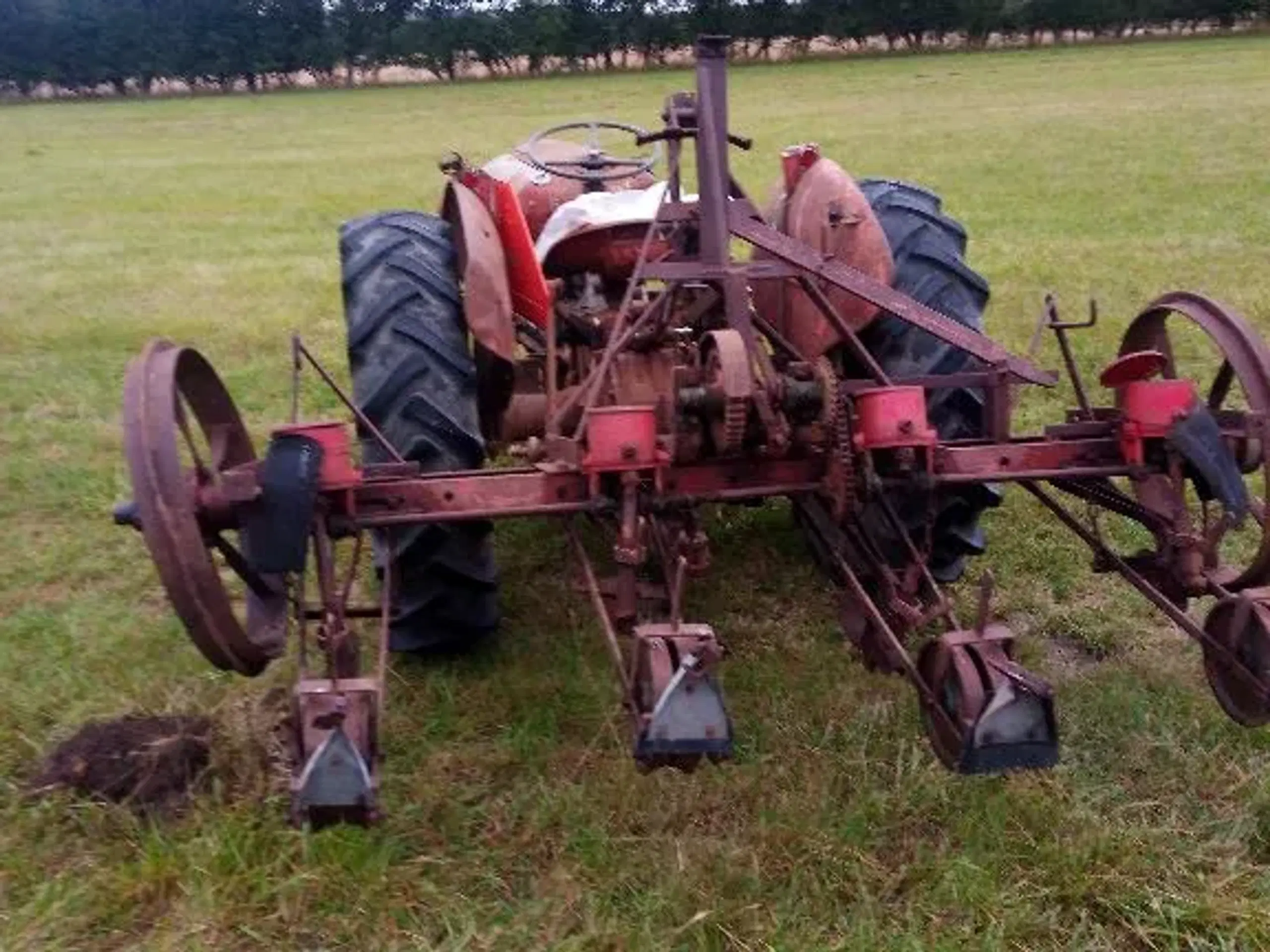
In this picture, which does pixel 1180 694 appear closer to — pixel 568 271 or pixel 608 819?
pixel 608 819

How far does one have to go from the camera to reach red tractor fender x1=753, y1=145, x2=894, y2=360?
3912 millimetres

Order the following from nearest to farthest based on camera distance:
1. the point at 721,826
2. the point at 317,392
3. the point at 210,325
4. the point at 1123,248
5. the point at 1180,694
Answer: the point at 721,826 → the point at 1180,694 → the point at 317,392 → the point at 210,325 → the point at 1123,248

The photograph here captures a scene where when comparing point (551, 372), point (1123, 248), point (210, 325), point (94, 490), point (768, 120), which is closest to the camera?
point (551, 372)

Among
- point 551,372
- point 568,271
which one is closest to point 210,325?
point 568,271

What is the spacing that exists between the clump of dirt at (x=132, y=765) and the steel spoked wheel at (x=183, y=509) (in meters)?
0.42

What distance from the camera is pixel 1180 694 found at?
3.78 meters

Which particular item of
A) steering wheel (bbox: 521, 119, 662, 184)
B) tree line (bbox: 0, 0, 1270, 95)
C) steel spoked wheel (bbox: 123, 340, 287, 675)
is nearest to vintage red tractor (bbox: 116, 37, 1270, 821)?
steel spoked wheel (bbox: 123, 340, 287, 675)

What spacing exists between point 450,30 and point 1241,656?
47699 millimetres

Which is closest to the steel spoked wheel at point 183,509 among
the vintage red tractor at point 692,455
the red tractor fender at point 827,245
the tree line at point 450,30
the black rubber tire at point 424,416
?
the vintage red tractor at point 692,455

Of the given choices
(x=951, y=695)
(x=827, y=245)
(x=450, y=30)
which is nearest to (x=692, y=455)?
(x=951, y=695)

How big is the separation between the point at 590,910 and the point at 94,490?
3.83m

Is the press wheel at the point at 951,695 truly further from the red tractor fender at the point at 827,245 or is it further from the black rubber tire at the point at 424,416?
the black rubber tire at the point at 424,416

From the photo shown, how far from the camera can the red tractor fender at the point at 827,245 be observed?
12.8 ft

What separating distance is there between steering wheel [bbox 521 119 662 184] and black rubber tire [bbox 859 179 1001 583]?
1.17m
